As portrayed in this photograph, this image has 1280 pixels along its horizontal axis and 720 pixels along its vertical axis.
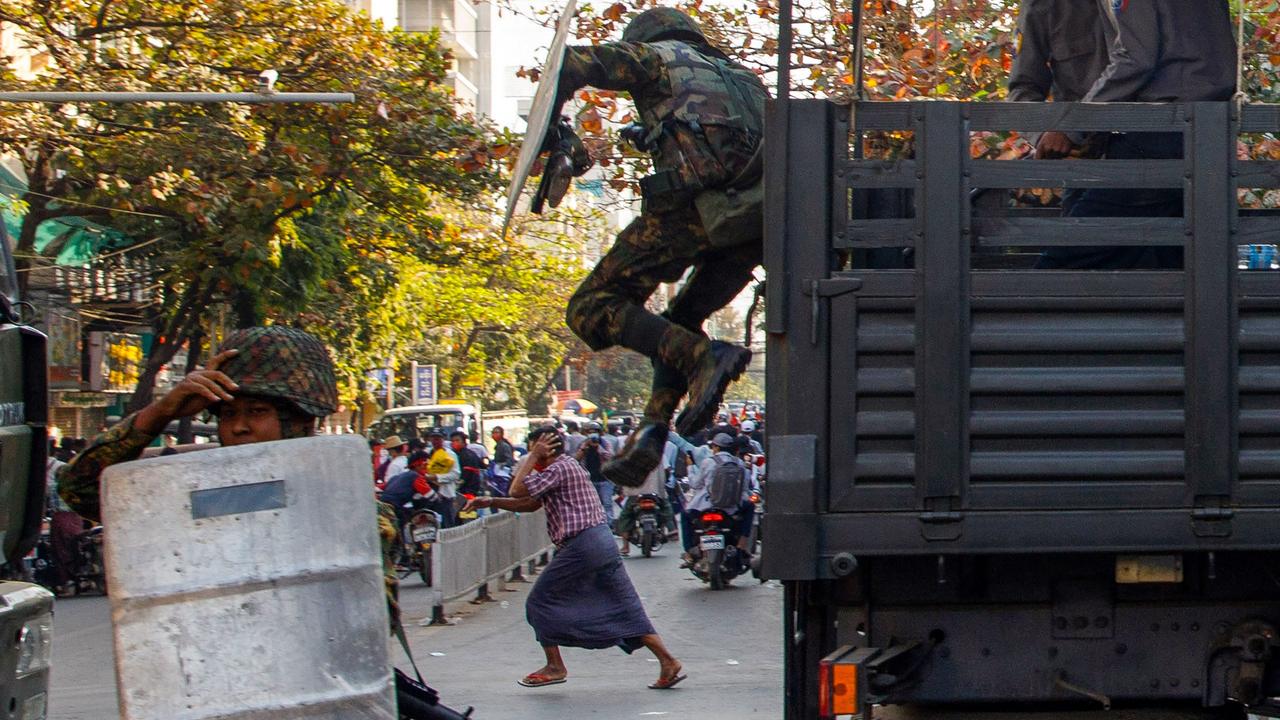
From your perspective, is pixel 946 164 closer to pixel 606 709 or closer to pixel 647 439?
pixel 647 439

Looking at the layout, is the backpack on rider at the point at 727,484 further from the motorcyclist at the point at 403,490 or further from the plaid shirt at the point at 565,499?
the plaid shirt at the point at 565,499

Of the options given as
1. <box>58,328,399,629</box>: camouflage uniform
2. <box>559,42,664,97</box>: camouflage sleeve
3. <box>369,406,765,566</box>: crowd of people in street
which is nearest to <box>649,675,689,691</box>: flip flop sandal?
<box>369,406,765,566</box>: crowd of people in street

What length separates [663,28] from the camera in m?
5.68

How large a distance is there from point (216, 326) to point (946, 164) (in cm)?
1951

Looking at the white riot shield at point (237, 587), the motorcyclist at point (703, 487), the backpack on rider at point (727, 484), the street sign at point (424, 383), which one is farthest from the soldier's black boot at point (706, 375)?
the street sign at point (424, 383)

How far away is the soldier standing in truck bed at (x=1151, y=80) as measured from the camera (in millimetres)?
4500

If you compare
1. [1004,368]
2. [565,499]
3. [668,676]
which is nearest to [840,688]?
[1004,368]

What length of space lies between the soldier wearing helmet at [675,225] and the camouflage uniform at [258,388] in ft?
5.17

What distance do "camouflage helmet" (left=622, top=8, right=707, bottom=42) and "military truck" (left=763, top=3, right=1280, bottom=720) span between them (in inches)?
60.5

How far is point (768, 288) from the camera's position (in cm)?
414

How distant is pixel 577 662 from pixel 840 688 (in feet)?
25.3

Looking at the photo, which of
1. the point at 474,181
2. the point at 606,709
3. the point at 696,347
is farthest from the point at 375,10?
the point at 696,347

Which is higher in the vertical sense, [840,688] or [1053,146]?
[1053,146]

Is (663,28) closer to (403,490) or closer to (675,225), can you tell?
(675,225)
